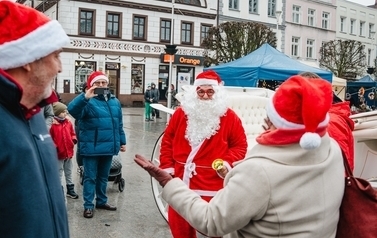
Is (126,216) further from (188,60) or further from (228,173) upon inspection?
(188,60)

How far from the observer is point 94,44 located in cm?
3148

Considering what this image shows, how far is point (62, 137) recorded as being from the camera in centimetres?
627

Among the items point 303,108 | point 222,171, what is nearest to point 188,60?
point 222,171

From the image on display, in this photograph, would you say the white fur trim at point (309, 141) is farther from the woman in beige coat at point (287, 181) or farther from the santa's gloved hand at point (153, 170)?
the santa's gloved hand at point (153, 170)

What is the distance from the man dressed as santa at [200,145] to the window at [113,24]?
28.7 meters

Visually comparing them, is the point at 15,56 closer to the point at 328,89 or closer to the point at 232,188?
the point at 232,188

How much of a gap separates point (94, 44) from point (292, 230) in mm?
30785

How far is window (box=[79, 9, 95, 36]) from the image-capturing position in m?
31.1

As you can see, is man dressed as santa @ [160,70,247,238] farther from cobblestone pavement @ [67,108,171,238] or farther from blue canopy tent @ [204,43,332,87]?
blue canopy tent @ [204,43,332,87]

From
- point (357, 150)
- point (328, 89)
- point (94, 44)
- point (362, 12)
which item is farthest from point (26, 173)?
point (362, 12)

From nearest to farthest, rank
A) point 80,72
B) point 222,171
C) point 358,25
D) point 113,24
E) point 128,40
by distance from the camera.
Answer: point 222,171
point 80,72
point 113,24
point 128,40
point 358,25

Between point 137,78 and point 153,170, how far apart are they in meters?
31.6

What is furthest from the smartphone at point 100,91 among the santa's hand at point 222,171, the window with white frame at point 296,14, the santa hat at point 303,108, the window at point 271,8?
the window with white frame at point 296,14

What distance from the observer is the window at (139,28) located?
33188 millimetres
